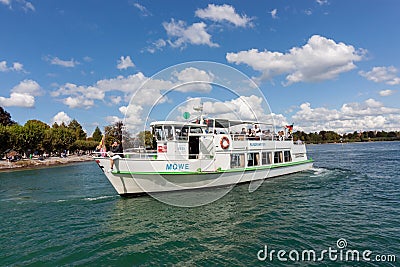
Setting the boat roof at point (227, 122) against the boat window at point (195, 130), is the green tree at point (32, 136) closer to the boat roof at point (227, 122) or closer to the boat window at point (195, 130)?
the boat window at point (195, 130)

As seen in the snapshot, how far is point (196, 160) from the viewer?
62.5ft

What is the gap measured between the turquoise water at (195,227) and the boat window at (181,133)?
Answer: 516 cm

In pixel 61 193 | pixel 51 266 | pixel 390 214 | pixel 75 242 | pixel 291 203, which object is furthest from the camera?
pixel 61 193

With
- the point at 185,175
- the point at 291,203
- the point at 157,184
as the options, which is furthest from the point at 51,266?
the point at 291,203

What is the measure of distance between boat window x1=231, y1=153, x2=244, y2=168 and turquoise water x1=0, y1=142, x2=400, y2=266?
9.47ft

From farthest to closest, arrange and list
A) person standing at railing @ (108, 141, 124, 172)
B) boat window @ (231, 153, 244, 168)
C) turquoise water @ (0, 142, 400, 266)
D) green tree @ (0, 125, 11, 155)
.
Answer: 1. green tree @ (0, 125, 11, 155)
2. boat window @ (231, 153, 244, 168)
3. person standing at railing @ (108, 141, 124, 172)
4. turquoise water @ (0, 142, 400, 266)

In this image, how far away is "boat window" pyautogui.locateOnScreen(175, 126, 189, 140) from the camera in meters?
19.9

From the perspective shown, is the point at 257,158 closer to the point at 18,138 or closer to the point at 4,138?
the point at 4,138

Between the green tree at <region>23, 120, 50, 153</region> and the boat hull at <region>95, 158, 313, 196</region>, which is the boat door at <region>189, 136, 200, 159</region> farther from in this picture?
the green tree at <region>23, 120, 50, 153</region>

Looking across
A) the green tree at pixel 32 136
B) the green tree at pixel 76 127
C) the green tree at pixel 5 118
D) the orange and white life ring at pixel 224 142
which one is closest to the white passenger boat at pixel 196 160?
the orange and white life ring at pixel 224 142

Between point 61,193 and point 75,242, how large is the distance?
12.3 metres

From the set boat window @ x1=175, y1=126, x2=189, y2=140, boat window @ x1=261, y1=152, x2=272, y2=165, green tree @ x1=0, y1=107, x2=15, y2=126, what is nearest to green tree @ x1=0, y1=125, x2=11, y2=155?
green tree @ x1=0, y1=107, x2=15, y2=126

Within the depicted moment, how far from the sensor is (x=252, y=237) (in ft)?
37.0

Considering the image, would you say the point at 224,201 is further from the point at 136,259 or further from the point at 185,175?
the point at 136,259
